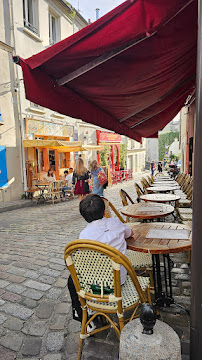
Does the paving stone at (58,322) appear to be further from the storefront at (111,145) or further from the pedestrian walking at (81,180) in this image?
the storefront at (111,145)

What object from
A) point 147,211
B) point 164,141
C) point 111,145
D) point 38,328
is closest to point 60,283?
point 38,328

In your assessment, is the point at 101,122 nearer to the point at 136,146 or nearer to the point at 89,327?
the point at 89,327

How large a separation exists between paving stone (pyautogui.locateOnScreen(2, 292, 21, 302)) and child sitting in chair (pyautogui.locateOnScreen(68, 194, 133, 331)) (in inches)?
42.9

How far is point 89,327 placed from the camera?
Result: 2188 mm

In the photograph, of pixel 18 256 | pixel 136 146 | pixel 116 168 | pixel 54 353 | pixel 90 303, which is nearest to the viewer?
pixel 90 303

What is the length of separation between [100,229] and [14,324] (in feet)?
4.87

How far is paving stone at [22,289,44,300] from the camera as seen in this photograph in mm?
2988

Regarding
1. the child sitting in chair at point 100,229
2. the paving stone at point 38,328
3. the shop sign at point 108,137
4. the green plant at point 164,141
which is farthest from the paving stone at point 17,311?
the green plant at point 164,141

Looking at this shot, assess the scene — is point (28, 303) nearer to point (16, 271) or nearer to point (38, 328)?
point (38, 328)

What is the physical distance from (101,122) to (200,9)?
2.92 metres

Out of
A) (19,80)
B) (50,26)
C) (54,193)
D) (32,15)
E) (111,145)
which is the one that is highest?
(50,26)

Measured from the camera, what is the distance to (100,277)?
5.94 feet

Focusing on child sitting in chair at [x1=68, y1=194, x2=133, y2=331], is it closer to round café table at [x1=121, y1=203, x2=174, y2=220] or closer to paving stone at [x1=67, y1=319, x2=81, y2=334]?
paving stone at [x1=67, y1=319, x2=81, y2=334]

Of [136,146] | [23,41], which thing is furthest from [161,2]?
[136,146]
